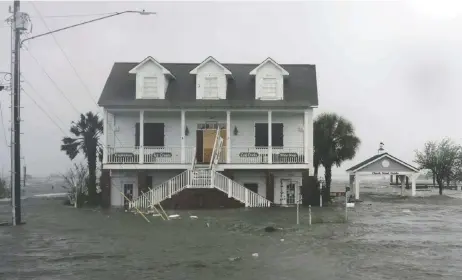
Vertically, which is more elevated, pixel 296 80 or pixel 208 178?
pixel 296 80

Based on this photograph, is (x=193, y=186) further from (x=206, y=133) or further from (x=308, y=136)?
(x=308, y=136)

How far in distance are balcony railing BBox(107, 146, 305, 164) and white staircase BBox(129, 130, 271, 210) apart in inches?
64.3

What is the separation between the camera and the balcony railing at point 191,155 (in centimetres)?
3161

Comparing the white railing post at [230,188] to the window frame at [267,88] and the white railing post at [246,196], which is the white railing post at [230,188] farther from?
the window frame at [267,88]

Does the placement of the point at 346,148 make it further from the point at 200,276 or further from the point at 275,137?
the point at 200,276

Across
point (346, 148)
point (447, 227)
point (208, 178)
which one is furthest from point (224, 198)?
point (346, 148)

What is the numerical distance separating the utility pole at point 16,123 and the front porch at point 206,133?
8.92 metres

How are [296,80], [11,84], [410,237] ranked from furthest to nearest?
[296,80]
[11,84]
[410,237]

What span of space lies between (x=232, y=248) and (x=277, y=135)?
714 inches

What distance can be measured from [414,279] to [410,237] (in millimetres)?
7148

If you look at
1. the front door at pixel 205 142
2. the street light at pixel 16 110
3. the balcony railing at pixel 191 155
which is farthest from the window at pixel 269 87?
the street light at pixel 16 110

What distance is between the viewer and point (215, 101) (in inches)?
1271

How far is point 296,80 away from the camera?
35438 millimetres

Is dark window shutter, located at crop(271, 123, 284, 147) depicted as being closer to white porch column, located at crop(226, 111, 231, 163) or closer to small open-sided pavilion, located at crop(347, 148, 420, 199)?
white porch column, located at crop(226, 111, 231, 163)
